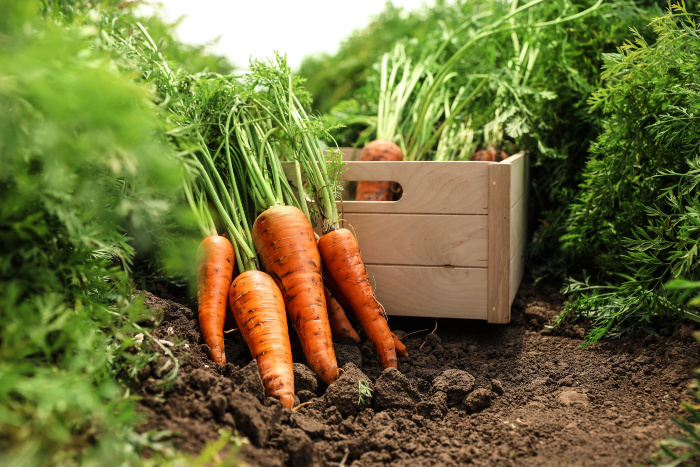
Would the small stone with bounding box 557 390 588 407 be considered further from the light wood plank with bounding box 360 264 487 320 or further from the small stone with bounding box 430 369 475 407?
the light wood plank with bounding box 360 264 487 320

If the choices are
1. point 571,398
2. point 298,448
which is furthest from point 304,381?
point 571,398

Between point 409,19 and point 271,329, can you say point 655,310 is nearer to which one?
point 271,329

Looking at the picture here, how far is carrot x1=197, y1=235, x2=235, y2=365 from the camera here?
1682mm

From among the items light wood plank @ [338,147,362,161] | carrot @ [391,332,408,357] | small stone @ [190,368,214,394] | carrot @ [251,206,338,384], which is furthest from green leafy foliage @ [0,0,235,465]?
light wood plank @ [338,147,362,161]

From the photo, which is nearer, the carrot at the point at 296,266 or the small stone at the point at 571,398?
the small stone at the point at 571,398

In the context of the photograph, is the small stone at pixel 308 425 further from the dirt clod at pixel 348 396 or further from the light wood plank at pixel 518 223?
the light wood plank at pixel 518 223

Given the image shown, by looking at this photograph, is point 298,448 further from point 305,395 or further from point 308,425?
point 305,395

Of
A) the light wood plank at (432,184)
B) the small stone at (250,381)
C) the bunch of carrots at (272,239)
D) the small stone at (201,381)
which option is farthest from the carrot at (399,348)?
the small stone at (201,381)

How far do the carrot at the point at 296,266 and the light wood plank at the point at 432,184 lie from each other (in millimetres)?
342

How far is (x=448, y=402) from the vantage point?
61.6 inches

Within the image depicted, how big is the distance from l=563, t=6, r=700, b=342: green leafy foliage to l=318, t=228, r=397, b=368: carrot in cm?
71

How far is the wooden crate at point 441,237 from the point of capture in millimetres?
1935

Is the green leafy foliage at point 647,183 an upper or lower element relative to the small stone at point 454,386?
upper

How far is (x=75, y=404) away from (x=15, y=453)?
0.35 feet
